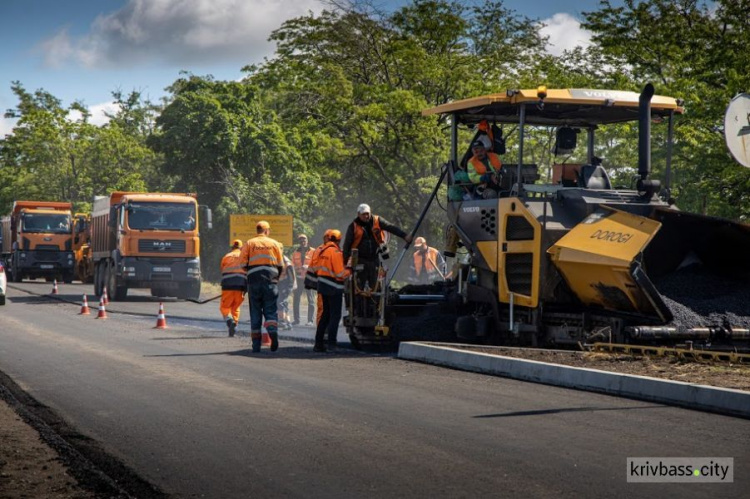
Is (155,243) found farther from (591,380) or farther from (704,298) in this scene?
(591,380)

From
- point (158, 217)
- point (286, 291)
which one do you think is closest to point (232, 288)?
point (286, 291)

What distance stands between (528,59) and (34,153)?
37.8 meters

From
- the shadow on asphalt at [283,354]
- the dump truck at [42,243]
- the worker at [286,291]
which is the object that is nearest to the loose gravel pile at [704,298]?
the shadow on asphalt at [283,354]

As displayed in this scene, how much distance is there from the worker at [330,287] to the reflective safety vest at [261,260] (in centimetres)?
66

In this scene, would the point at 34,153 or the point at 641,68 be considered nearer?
the point at 641,68

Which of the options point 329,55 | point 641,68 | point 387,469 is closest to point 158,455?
point 387,469

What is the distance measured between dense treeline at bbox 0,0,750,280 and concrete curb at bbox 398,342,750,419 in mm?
3646

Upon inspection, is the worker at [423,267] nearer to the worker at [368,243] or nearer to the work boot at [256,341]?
the worker at [368,243]

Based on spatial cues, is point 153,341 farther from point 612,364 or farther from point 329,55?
point 329,55

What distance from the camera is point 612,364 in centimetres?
1155

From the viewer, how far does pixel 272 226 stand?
33.6 m

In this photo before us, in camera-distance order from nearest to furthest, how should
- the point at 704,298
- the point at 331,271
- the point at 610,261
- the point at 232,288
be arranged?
the point at 610,261 → the point at 704,298 → the point at 331,271 → the point at 232,288

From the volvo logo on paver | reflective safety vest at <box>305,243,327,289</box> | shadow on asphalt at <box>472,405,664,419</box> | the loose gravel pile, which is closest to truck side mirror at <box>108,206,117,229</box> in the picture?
reflective safety vest at <box>305,243,327,289</box>

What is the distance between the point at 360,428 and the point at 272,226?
25.6 metres
